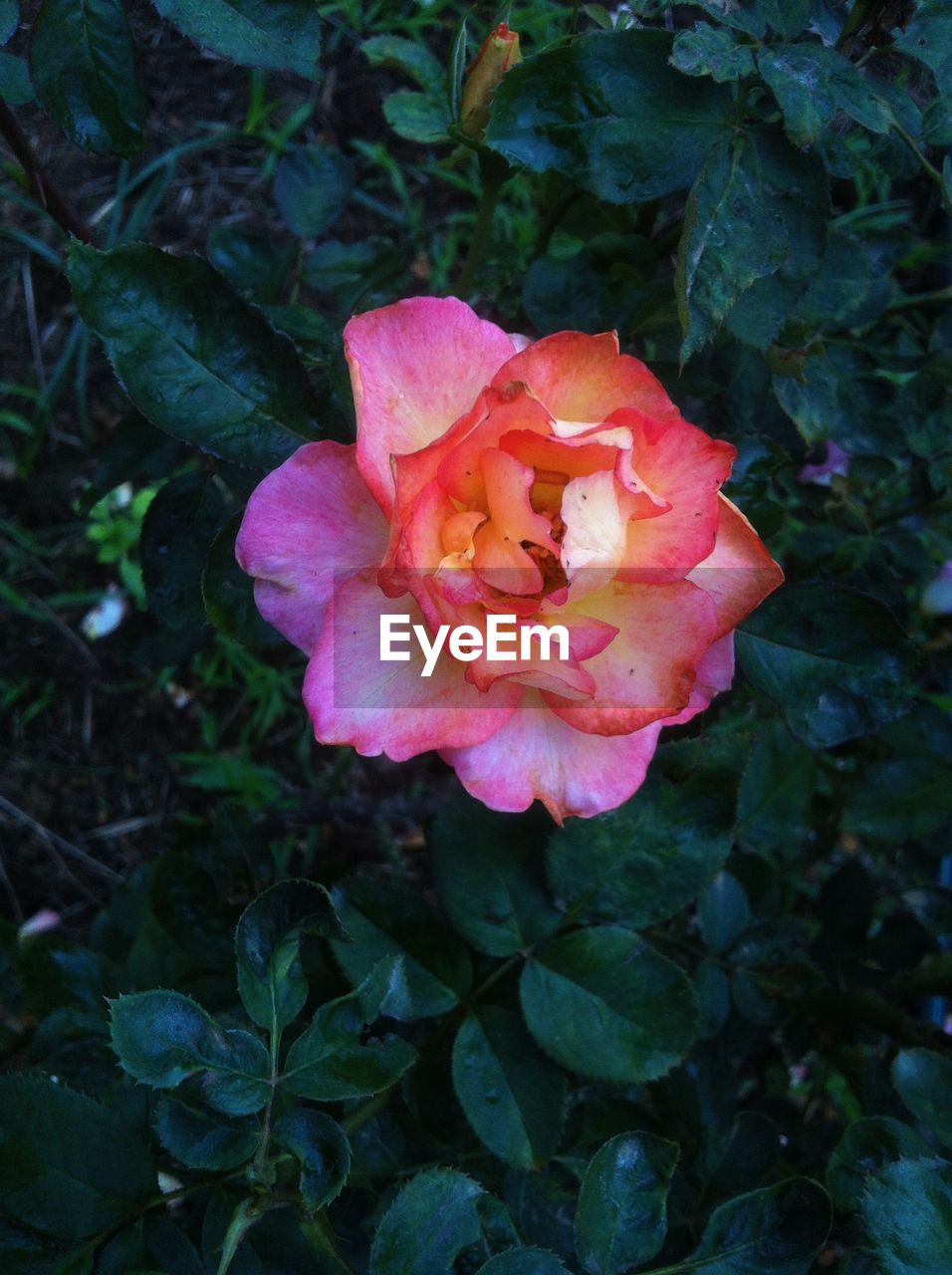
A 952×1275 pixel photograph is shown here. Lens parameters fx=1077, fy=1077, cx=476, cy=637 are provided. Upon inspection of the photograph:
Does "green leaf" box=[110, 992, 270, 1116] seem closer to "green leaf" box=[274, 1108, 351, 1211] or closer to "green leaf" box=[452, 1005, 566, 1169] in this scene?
"green leaf" box=[274, 1108, 351, 1211]

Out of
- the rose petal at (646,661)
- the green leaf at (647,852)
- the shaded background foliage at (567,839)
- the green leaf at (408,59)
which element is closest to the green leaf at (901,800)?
the shaded background foliage at (567,839)

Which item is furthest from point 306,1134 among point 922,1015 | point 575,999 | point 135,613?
point 135,613

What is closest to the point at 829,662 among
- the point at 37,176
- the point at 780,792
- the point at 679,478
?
the point at 679,478

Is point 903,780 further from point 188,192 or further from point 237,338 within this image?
point 188,192

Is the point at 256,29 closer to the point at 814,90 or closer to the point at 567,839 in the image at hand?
the point at 814,90

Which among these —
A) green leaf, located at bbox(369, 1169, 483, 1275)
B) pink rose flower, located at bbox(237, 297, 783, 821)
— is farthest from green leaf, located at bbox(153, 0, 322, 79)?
green leaf, located at bbox(369, 1169, 483, 1275)

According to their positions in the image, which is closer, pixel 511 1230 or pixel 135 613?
pixel 511 1230
